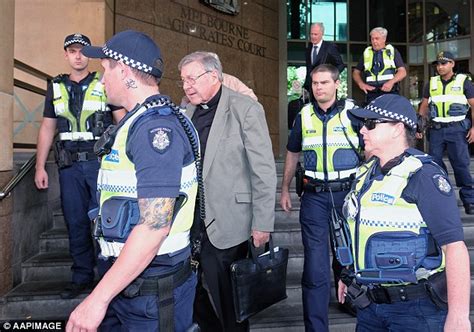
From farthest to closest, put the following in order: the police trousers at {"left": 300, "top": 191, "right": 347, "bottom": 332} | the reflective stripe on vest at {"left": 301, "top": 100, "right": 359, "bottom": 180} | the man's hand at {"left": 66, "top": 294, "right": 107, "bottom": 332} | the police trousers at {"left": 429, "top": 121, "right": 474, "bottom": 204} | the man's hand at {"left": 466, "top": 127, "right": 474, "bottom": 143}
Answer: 1. the man's hand at {"left": 466, "top": 127, "right": 474, "bottom": 143}
2. the police trousers at {"left": 429, "top": 121, "right": 474, "bottom": 204}
3. the reflective stripe on vest at {"left": 301, "top": 100, "right": 359, "bottom": 180}
4. the police trousers at {"left": 300, "top": 191, "right": 347, "bottom": 332}
5. the man's hand at {"left": 66, "top": 294, "right": 107, "bottom": 332}

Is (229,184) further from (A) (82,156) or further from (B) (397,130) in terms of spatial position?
(A) (82,156)

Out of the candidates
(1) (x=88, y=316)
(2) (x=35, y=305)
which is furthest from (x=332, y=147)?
(2) (x=35, y=305)

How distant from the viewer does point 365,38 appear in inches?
626

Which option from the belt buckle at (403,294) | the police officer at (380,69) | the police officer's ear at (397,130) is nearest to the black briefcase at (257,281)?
the belt buckle at (403,294)

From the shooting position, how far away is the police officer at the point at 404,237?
184 centimetres

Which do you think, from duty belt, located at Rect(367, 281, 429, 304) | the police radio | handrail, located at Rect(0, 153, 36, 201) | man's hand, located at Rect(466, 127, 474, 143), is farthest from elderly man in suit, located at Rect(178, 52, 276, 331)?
man's hand, located at Rect(466, 127, 474, 143)

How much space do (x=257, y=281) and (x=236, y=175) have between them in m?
0.69

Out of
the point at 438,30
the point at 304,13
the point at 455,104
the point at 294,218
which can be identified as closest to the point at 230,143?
the point at 294,218

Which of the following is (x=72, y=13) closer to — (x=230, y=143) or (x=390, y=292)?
(x=230, y=143)

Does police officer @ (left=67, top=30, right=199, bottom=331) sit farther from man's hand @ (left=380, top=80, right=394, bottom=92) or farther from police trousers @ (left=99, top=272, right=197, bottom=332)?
man's hand @ (left=380, top=80, right=394, bottom=92)

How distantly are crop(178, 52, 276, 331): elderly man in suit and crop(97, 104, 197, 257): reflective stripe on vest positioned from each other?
3.30 ft

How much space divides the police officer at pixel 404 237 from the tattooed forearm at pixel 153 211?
917 mm

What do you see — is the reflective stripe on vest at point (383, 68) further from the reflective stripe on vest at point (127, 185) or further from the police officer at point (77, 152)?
the reflective stripe on vest at point (127, 185)

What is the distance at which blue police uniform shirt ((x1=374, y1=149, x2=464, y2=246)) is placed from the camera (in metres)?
1.84
